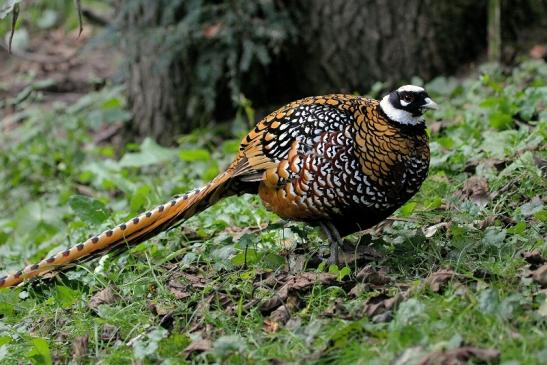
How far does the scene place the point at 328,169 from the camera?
4.55 m

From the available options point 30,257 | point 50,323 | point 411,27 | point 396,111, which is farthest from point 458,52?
point 50,323

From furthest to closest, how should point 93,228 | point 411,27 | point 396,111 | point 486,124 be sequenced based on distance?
1. point 411,27
2. point 486,124
3. point 93,228
4. point 396,111

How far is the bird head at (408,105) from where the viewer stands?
4578 millimetres

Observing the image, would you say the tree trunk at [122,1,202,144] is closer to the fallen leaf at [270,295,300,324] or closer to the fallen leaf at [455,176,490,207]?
the fallen leaf at [455,176,490,207]

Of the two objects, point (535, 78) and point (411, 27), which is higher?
point (411, 27)

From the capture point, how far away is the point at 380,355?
3490 millimetres

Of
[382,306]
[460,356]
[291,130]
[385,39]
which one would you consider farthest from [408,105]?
[385,39]

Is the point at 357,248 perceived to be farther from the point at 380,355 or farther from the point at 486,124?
the point at 486,124

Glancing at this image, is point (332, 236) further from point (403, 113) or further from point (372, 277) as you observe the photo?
point (403, 113)

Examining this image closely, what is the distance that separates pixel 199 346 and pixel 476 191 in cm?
229

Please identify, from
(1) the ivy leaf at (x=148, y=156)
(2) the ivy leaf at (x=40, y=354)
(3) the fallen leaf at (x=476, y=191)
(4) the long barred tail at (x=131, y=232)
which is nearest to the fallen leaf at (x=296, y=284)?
(4) the long barred tail at (x=131, y=232)

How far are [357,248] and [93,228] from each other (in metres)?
2.14

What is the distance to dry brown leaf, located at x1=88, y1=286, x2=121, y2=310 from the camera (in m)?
4.71

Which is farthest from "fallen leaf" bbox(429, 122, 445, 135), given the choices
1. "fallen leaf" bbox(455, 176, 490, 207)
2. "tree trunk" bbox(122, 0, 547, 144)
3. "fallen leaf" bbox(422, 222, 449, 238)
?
"fallen leaf" bbox(422, 222, 449, 238)
